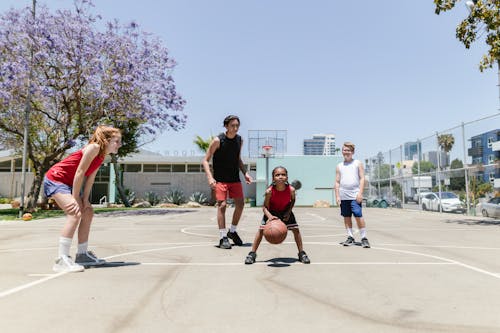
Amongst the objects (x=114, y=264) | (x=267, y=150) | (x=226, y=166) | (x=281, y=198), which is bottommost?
(x=114, y=264)

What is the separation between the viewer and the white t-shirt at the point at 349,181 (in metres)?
6.55

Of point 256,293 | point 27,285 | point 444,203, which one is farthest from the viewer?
point 444,203

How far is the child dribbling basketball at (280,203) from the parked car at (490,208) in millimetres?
13880

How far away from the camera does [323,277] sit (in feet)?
12.6

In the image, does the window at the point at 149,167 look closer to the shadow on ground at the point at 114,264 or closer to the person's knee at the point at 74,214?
the shadow on ground at the point at 114,264

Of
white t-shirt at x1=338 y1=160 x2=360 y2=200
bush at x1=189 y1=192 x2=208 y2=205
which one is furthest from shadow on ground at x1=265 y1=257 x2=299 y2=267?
bush at x1=189 y1=192 x2=208 y2=205

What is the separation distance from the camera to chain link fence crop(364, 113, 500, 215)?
1542 cm

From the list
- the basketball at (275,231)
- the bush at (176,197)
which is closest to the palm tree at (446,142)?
the basketball at (275,231)

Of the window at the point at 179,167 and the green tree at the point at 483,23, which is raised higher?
the green tree at the point at 483,23

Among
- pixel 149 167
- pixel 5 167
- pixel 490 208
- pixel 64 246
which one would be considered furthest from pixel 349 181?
pixel 5 167

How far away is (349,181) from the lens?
21.6 ft

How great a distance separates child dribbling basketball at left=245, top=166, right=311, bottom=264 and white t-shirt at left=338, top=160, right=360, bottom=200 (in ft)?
6.46

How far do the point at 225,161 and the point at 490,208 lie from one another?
46.3 feet

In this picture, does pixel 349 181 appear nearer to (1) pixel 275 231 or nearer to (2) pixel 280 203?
(2) pixel 280 203
